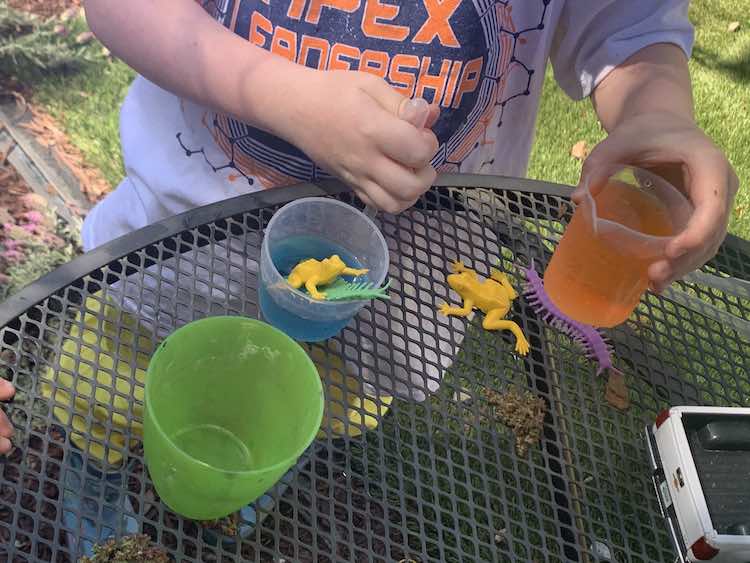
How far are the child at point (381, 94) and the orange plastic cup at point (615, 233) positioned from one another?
0.09ft

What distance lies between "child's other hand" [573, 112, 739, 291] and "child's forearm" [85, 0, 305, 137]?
1.35ft

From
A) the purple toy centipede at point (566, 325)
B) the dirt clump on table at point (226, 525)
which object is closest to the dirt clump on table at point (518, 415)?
the purple toy centipede at point (566, 325)

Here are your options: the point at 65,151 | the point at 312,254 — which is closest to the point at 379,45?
the point at 312,254

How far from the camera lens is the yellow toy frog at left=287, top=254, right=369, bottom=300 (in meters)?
0.93

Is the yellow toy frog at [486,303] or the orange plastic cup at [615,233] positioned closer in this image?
the orange plastic cup at [615,233]

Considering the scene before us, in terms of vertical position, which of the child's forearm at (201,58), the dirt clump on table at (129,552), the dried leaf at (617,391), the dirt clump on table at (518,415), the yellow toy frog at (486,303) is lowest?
the dirt clump on table at (129,552)

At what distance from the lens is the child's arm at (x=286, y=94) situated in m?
0.93

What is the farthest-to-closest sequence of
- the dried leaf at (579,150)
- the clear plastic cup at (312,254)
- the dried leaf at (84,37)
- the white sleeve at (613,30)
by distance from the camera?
the dried leaf at (579,150), the dried leaf at (84,37), the white sleeve at (613,30), the clear plastic cup at (312,254)

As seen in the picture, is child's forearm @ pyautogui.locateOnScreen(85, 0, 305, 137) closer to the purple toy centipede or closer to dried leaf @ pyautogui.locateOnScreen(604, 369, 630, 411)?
the purple toy centipede

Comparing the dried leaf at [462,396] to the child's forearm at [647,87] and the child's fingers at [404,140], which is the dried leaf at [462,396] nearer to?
the child's fingers at [404,140]

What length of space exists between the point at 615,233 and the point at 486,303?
238mm

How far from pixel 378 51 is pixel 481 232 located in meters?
0.31

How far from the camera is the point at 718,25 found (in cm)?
306

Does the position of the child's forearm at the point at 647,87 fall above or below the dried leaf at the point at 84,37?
above
